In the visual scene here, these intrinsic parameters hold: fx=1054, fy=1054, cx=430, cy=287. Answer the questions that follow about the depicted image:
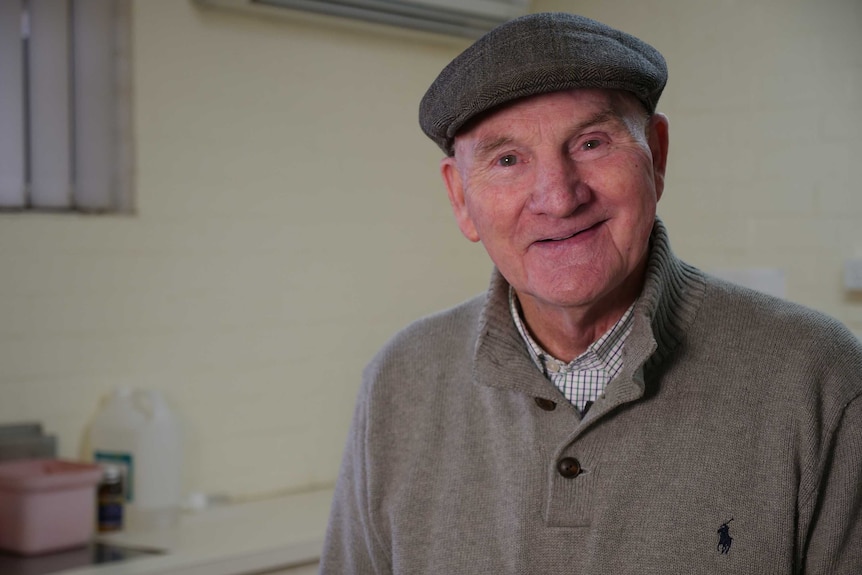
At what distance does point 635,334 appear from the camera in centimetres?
138

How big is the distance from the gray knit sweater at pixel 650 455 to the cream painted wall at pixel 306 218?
156 centimetres

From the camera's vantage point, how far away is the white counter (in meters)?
2.46

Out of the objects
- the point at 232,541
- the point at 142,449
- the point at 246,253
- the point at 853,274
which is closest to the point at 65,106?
the point at 246,253

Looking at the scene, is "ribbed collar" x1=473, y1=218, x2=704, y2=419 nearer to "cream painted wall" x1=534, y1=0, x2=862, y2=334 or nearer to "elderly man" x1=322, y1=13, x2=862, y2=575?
"elderly man" x1=322, y1=13, x2=862, y2=575

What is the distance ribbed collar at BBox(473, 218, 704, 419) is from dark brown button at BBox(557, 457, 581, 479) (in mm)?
69

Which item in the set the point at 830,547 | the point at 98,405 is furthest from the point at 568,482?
the point at 98,405

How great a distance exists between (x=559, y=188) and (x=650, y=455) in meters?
0.37

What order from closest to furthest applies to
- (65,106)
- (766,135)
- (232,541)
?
(232,541)
(65,106)
(766,135)

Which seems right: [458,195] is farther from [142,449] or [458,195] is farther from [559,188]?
[142,449]

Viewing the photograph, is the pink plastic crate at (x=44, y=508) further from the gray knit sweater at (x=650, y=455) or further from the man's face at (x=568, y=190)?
the man's face at (x=568, y=190)

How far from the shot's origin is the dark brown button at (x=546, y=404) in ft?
4.73

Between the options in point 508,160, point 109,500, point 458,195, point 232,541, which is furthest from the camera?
point 109,500

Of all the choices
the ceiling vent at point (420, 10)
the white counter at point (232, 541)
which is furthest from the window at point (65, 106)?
the white counter at point (232, 541)

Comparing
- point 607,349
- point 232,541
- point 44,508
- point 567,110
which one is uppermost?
point 567,110
